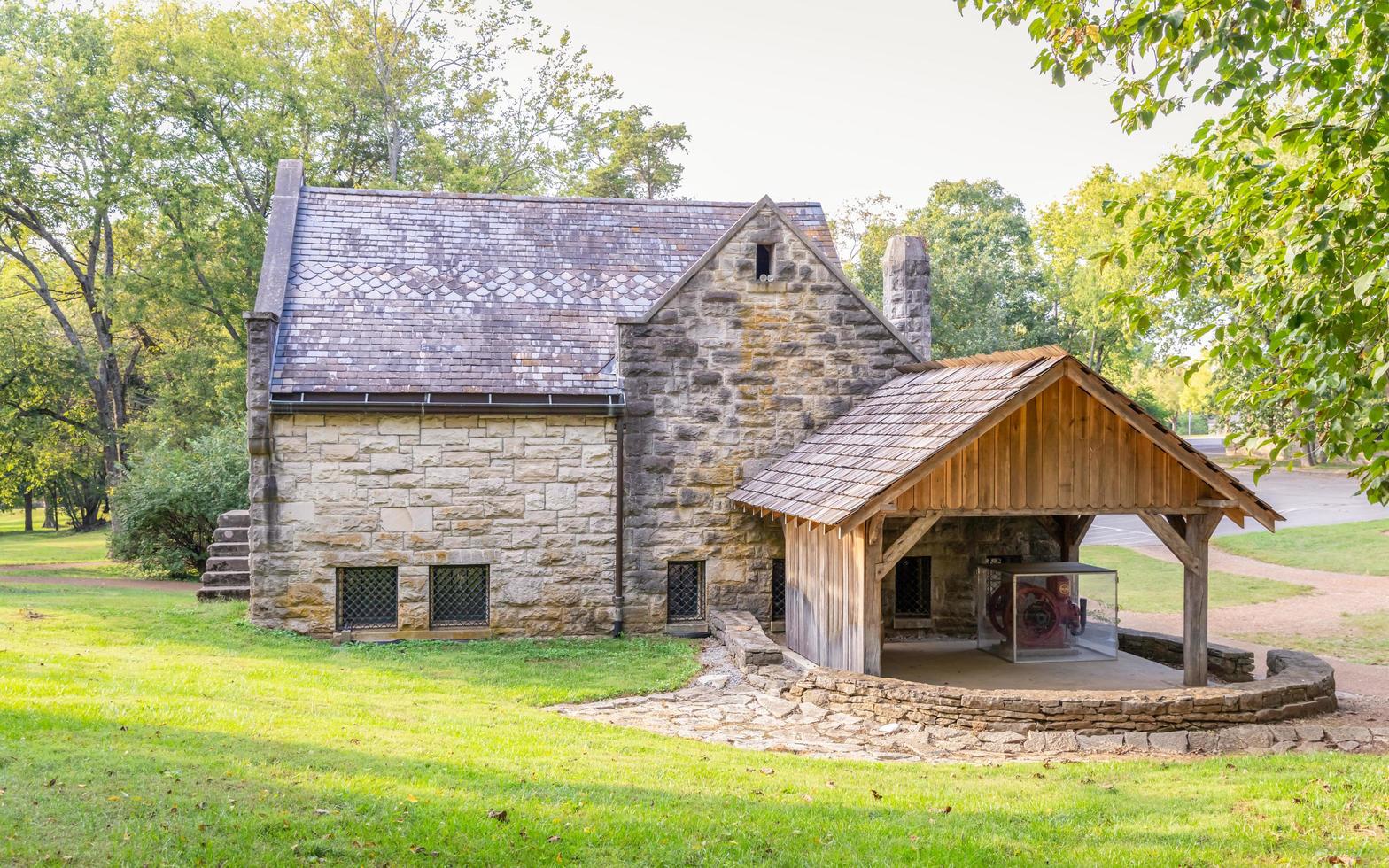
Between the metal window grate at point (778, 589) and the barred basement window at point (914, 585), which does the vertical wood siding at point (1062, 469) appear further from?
the metal window grate at point (778, 589)

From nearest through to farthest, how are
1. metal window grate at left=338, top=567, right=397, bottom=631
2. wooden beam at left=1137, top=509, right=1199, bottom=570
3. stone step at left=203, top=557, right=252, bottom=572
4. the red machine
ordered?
wooden beam at left=1137, top=509, right=1199, bottom=570 < the red machine < metal window grate at left=338, top=567, right=397, bottom=631 < stone step at left=203, top=557, right=252, bottom=572

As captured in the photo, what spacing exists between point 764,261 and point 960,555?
561 centimetres

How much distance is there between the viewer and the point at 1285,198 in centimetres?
671

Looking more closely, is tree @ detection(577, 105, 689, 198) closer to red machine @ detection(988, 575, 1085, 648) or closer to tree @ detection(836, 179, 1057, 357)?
tree @ detection(836, 179, 1057, 357)

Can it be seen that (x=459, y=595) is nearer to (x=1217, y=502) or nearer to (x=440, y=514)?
(x=440, y=514)

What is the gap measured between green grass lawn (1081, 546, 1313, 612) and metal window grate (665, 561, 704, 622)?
1077cm

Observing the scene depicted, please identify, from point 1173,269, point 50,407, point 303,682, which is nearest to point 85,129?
point 50,407

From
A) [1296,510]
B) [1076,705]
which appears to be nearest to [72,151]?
[1076,705]

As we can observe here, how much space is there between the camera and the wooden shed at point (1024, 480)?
35.7ft

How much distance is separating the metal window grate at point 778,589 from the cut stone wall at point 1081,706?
16.5ft

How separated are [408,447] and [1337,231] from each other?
12.1m

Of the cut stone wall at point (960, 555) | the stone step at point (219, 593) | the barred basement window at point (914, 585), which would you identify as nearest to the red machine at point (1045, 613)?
the cut stone wall at point (960, 555)

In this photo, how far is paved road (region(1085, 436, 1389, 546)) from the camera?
3350cm

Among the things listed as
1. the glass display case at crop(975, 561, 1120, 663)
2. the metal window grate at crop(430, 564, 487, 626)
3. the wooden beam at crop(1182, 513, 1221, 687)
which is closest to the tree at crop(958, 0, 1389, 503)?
the wooden beam at crop(1182, 513, 1221, 687)
